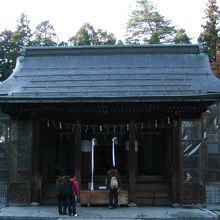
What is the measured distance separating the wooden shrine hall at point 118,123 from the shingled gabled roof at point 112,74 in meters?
0.05

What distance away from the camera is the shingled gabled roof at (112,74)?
57.2ft

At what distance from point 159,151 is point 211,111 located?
431 centimetres

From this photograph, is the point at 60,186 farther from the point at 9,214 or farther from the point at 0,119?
the point at 0,119

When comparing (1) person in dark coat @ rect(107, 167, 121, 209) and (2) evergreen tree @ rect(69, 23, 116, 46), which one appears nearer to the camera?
(1) person in dark coat @ rect(107, 167, 121, 209)

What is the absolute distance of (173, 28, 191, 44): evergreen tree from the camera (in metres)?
49.8

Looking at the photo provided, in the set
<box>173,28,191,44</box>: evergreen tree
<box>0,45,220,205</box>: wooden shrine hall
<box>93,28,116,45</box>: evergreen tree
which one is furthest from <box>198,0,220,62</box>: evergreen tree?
<box>0,45,220,205</box>: wooden shrine hall

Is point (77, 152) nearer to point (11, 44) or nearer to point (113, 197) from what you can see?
point (113, 197)

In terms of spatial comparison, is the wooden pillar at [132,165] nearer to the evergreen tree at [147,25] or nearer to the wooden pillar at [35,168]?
the wooden pillar at [35,168]

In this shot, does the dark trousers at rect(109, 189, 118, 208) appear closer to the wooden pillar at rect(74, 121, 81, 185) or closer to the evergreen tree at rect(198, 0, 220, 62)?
the wooden pillar at rect(74, 121, 81, 185)

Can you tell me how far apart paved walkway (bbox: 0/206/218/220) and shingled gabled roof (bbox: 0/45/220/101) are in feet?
14.6

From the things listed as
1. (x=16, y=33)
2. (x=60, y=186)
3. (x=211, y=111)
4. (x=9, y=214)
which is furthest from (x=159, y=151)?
(x=16, y=33)

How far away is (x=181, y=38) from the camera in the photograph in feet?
164

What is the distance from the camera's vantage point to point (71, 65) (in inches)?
839

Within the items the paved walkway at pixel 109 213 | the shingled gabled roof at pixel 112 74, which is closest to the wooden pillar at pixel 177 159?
the paved walkway at pixel 109 213
